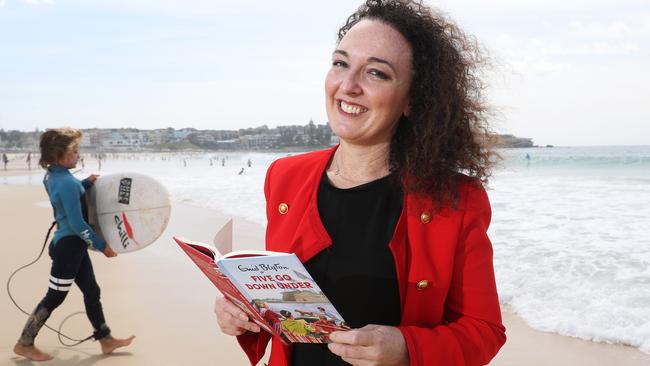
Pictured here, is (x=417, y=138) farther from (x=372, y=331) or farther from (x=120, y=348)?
(x=120, y=348)

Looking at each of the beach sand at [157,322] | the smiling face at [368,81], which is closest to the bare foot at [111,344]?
the beach sand at [157,322]

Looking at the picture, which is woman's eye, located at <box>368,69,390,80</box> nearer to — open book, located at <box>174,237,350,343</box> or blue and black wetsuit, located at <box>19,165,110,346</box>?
open book, located at <box>174,237,350,343</box>

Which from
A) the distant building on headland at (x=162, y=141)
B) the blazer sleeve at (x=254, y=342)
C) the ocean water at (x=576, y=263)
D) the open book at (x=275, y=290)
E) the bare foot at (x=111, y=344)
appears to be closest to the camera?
the open book at (x=275, y=290)

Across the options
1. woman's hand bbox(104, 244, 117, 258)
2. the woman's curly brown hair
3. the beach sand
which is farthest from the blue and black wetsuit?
the woman's curly brown hair

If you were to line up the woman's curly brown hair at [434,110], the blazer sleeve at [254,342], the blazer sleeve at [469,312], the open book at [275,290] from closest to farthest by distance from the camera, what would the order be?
the open book at [275,290] < the blazer sleeve at [469,312] < the woman's curly brown hair at [434,110] < the blazer sleeve at [254,342]

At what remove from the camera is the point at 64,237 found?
404 cm

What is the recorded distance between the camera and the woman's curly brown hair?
1599mm

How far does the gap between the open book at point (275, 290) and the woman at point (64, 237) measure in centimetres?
296

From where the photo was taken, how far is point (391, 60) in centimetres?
157

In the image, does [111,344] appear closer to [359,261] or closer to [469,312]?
[359,261]

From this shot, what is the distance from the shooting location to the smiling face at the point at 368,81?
5.13 feet

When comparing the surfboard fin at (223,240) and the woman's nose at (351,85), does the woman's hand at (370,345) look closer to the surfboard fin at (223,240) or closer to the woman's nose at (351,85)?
the surfboard fin at (223,240)

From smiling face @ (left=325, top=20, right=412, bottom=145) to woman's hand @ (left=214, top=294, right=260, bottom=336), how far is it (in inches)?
22.8

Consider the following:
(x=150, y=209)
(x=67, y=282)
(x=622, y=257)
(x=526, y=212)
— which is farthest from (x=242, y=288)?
(x=526, y=212)
